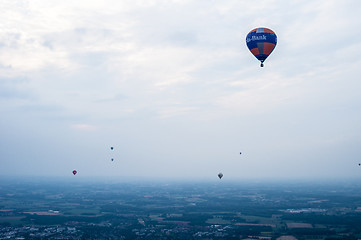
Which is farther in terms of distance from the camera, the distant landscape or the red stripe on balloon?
the distant landscape

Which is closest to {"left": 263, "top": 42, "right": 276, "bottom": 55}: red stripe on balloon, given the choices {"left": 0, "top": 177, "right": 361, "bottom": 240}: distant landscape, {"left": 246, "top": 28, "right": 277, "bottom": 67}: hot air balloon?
{"left": 246, "top": 28, "right": 277, "bottom": 67}: hot air balloon

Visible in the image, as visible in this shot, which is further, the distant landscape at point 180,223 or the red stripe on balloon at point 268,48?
the distant landscape at point 180,223

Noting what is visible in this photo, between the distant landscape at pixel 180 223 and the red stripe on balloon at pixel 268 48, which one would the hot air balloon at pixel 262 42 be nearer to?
the red stripe on balloon at pixel 268 48

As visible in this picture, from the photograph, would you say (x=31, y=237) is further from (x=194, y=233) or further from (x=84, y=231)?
(x=194, y=233)

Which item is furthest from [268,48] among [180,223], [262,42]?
[180,223]

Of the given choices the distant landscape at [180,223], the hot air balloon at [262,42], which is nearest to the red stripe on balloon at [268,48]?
the hot air balloon at [262,42]

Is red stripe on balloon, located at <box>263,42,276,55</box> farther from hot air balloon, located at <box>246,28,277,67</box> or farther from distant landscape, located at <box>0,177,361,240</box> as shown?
distant landscape, located at <box>0,177,361,240</box>

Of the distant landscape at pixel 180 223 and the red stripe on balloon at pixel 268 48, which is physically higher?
the red stripe on balloon at pixel 268 48

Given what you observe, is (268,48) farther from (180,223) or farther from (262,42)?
(180,223)
